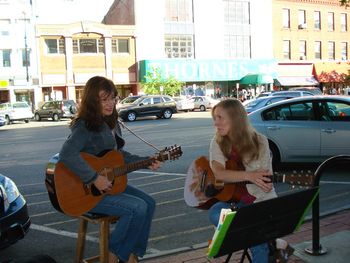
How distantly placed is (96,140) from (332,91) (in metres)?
48.1

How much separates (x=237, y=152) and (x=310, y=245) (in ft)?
5.55

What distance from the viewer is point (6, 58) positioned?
42188mm

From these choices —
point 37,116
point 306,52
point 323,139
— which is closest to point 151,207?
point 323,139

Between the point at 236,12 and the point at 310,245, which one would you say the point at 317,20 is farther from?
the point at 310,245

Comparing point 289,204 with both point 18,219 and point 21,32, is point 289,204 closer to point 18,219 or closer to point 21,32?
point 18,219

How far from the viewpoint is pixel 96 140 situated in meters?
3.85

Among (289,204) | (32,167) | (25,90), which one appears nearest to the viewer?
(289,204)

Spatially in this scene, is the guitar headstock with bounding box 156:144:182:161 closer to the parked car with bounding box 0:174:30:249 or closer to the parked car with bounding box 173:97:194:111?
the parked car with bounding box 0:174:30:249

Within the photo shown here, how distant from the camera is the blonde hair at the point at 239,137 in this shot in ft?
11.6

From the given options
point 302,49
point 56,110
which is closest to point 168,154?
point 56,110

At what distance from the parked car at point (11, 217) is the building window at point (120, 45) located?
135 ft

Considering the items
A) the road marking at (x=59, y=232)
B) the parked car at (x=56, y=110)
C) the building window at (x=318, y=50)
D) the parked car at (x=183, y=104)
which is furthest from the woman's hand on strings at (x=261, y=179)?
the building window at (x=318, y=50)

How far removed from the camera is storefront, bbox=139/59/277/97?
44844 millimetres

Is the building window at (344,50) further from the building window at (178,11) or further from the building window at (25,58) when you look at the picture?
the building window at (25,58)
